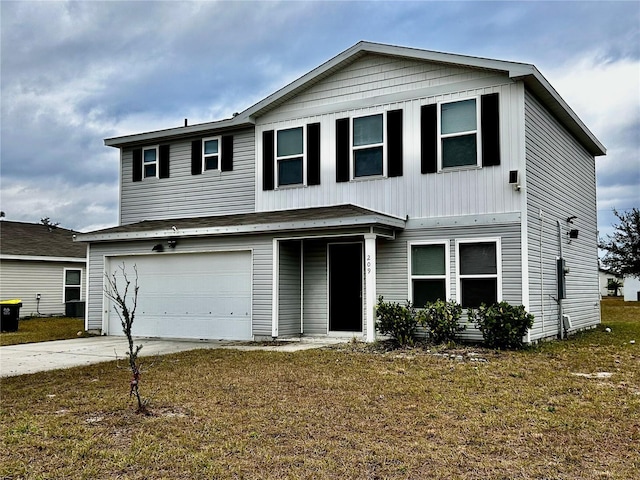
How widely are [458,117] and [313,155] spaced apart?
11.7ft

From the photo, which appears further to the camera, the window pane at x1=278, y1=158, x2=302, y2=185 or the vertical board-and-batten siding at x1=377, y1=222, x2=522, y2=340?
the window pane at x1=278, y1=158, x2=302, y2=185

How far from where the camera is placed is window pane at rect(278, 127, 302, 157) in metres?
14.4

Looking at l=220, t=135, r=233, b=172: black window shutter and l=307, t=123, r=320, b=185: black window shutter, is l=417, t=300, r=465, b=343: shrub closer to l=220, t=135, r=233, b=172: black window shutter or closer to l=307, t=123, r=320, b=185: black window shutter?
l=307, t=123, r=320, b=185: black window shutter

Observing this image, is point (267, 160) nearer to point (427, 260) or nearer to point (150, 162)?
point (150, 162)

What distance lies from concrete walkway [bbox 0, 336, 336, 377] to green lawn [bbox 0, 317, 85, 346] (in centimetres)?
99

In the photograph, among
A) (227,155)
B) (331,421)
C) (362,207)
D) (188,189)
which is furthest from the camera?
(188,189)

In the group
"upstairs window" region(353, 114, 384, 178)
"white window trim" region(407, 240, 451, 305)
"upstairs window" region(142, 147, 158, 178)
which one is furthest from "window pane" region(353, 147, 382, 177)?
"upstairs window" region(142, 147, 158, 178)

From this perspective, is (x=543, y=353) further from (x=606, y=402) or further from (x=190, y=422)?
(x=190, y=422)

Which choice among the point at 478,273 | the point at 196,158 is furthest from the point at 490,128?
the point at 196,158

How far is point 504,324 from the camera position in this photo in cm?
1102

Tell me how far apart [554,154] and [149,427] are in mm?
11631

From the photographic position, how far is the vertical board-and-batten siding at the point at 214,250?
13344 millimetres

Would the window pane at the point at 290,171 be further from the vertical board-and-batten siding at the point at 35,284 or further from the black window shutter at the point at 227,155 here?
the vertical board-and-batten siding at the point at 35,284

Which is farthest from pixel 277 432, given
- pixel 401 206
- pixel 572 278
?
pixel 572 278
